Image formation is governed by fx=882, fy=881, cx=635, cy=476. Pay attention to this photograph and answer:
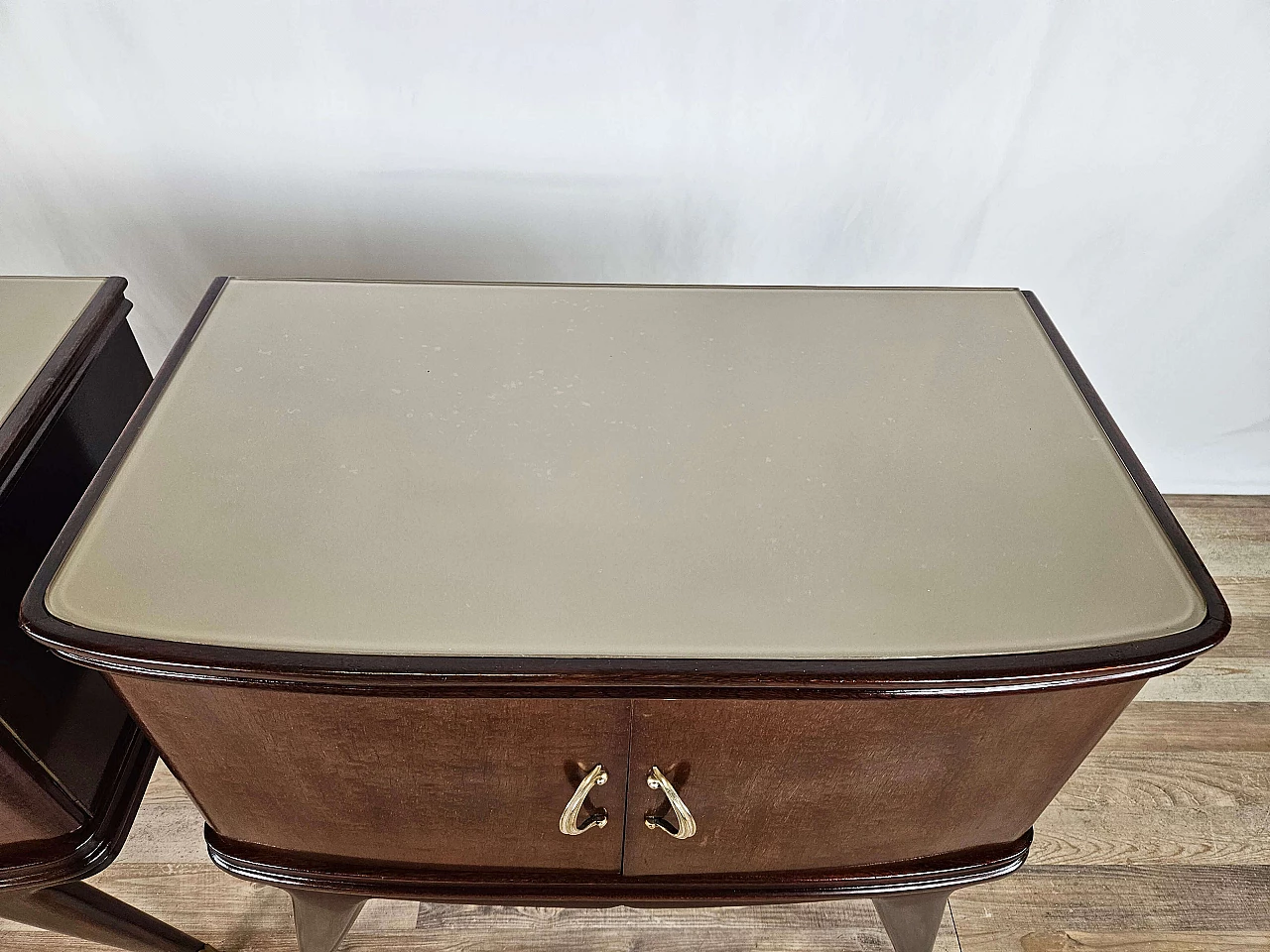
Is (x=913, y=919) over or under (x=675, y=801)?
under

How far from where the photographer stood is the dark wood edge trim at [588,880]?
1.79ft

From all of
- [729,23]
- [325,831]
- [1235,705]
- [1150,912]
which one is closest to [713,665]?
[325,831]

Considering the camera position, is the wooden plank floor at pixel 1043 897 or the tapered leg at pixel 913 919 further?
the wooden plank floor at pixel 1043 897

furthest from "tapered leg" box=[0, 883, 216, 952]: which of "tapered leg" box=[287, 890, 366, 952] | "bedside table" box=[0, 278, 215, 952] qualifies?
"tapered leg" box=[287, 890, 366, 952]

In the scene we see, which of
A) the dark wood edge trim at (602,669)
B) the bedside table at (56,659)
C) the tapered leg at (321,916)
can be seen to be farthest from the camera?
the tapered leg at (321,916)

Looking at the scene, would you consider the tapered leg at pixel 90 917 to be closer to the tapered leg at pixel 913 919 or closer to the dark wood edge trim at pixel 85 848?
the dark wood edge trim at pixel 85 848

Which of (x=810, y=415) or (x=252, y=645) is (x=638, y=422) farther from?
(x=252, y=645)

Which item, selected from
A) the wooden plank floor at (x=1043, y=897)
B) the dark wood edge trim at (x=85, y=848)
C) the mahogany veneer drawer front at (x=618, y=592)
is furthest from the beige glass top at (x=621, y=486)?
the wooden plank floor at (x=1043, y=897)

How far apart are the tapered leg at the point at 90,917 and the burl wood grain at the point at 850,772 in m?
0.39

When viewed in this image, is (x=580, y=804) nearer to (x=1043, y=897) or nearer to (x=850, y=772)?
(x=850, y=772)

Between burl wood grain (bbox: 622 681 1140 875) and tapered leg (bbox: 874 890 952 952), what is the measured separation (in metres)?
0.12

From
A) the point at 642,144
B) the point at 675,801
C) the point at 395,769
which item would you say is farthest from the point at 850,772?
the point at 642,144

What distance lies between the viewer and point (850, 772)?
1.52 ft

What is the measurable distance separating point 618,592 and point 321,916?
0.40 m
